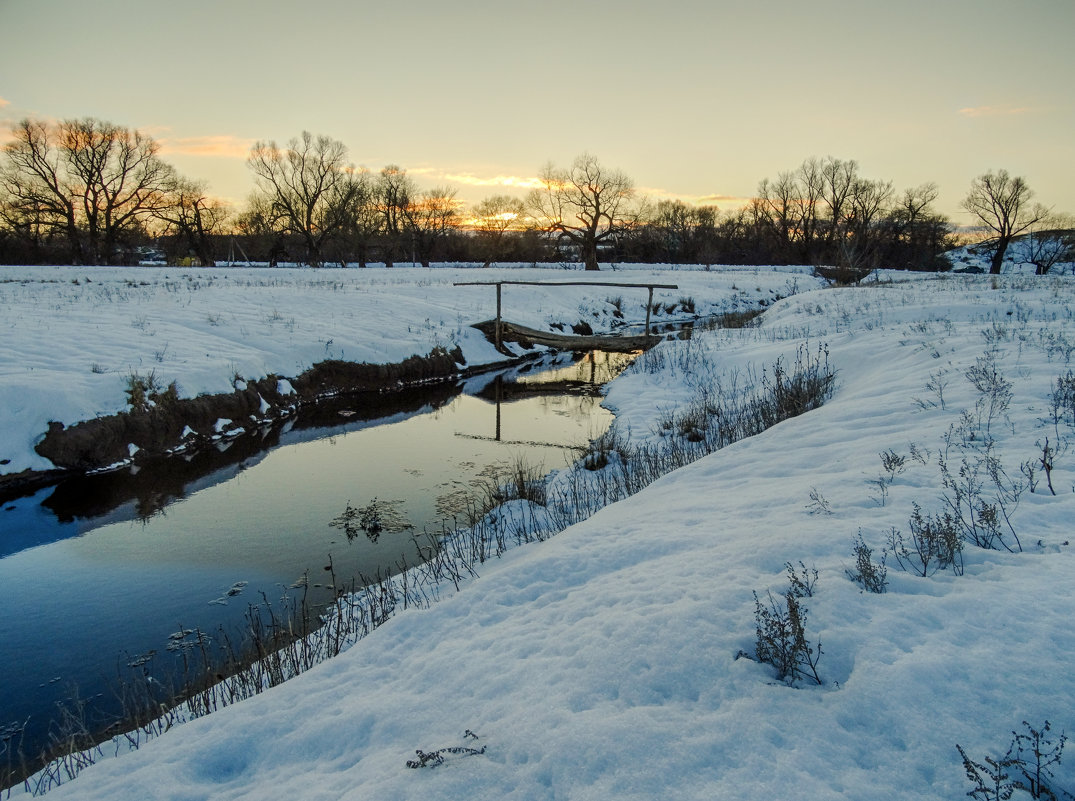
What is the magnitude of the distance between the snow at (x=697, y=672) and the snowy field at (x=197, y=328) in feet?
27.8

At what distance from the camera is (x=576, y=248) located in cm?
7081

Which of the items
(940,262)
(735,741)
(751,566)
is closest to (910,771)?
(735,741)

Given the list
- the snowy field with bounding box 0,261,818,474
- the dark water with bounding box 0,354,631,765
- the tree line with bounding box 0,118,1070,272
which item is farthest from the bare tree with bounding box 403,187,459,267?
the dark water with bounding box 0,354,631,765

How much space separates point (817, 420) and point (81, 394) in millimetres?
11416

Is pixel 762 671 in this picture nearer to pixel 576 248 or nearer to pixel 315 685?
pixel 315 685

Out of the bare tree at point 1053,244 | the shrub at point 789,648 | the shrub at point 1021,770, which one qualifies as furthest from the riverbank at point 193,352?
the bare tree at point 1053,244

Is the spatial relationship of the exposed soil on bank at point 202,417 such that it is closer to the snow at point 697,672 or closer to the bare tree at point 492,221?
the snow at point 697,672

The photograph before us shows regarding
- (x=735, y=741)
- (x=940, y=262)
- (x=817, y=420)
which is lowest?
(x=735, y=741)

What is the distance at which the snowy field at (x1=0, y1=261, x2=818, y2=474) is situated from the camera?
9.95m

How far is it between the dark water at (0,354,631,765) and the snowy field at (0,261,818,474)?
5.88 feet

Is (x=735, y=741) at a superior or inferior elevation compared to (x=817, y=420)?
inferior

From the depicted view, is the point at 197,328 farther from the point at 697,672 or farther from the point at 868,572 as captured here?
the point at 868,572

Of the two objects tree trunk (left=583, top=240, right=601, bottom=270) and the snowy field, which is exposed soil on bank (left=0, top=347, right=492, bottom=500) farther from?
tree trunk (left=583, top=240, right=601, bottom=270)

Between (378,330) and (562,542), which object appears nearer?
(562,542)
